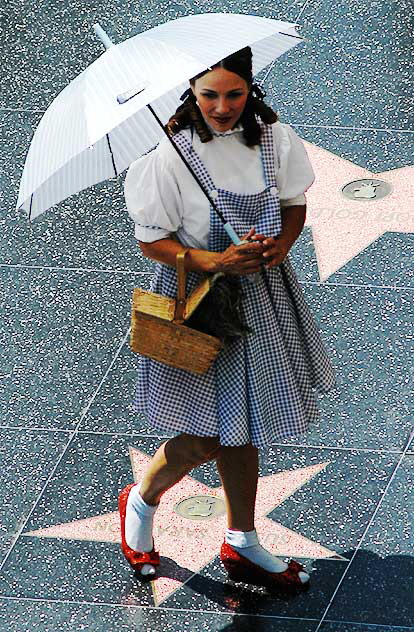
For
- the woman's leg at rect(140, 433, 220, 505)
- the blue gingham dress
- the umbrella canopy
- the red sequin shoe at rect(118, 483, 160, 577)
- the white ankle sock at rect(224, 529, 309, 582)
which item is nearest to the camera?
the umbrella canopy

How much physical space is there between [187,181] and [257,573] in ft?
3.91

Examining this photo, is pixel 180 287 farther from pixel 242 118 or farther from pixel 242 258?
pixel 242 118

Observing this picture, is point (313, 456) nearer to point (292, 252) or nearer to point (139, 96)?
point (292, 252)

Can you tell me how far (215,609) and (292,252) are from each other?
190cm

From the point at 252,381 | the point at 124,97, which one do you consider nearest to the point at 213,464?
the point at 252,381

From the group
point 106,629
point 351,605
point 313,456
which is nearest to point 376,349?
point 313,456

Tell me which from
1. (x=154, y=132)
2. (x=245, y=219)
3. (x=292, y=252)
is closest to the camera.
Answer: (x=245, y=219)

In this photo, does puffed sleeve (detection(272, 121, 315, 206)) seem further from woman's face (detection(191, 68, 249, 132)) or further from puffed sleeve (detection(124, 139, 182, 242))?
puffed sleeve (detection(124, 139, 182, 242))

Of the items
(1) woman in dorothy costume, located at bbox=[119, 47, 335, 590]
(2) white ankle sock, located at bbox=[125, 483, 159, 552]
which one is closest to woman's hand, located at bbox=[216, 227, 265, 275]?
(1) woman in dorothy costume, located at bbox=[119, 47, 335, 590]

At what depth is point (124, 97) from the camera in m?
3.32

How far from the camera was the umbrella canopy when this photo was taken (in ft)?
10.8

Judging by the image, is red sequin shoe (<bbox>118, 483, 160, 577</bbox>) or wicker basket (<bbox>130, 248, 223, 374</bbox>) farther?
red sequin shoe (<bbox>118, 483, 160, 577</bbox>)

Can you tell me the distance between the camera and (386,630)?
149 inches

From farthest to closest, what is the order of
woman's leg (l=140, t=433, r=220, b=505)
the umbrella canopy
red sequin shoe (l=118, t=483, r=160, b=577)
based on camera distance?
red sequin shoe (l=118, t=483, r=160, b=577), woman's leg (l=140, t=433, r=220, b=505), the umbrella canopy
